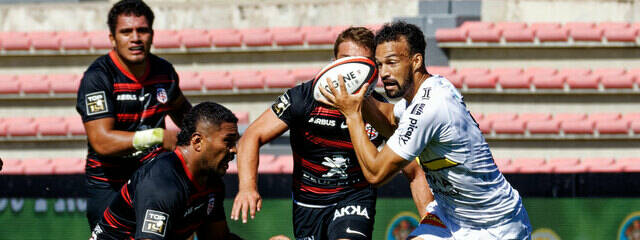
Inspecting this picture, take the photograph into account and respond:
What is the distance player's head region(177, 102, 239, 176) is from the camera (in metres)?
4.57

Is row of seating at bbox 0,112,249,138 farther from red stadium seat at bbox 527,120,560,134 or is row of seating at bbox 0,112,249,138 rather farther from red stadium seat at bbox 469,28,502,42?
red stadium seat at bbox 527,120,560,134

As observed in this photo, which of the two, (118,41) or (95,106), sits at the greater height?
(118,41)

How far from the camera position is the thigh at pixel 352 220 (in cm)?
510

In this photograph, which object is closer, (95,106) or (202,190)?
(202,190)

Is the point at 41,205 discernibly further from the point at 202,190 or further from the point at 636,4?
the point at 636,4

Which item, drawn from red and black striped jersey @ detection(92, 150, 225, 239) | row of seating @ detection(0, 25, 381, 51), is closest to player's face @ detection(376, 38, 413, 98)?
red and black striped jersey @ detection(92, 150, 225, 239)

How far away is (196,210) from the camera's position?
15.6 feet

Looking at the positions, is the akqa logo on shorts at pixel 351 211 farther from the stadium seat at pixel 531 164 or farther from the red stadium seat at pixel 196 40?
the red stadium seat at pixel 196 40

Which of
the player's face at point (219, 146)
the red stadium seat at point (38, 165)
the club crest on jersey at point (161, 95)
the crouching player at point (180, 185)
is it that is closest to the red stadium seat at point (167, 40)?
the red stadium seat at point (38, 165)

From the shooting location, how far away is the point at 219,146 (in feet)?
15.0

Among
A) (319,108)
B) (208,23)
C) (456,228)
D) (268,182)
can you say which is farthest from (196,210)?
(208,23)

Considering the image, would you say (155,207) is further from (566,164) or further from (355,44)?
(566,164)

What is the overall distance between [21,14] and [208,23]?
331 centimetres

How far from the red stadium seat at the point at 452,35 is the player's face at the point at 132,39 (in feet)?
22.4
